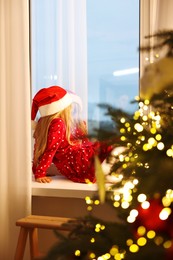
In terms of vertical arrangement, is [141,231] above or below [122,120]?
below

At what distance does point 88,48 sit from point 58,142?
24.6 inches

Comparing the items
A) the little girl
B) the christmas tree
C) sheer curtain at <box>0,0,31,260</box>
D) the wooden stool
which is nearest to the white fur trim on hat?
the little girl

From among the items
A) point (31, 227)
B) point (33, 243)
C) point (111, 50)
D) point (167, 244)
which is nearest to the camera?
point (167, 244)

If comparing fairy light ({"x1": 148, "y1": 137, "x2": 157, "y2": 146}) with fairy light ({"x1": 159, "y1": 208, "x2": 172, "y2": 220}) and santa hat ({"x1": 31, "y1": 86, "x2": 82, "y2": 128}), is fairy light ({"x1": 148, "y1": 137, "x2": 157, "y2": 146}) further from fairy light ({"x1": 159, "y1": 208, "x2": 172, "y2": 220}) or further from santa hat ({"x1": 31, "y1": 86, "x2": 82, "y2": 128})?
santa hat ({"x1": 31, "y1": 86, "x2": 82, "y2": 128})

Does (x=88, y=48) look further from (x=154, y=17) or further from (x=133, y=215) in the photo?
(x=133, y=215)

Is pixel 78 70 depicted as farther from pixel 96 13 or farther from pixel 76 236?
pixel 76 236

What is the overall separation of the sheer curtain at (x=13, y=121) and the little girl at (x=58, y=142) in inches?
5.6

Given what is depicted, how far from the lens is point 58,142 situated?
2.07 m

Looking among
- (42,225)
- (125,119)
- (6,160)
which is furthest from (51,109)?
(125,119)

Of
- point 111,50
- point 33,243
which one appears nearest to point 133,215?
point 33,243

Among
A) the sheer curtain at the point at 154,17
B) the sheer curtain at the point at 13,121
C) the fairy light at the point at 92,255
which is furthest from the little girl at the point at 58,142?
the fairy light at the point at 92,255

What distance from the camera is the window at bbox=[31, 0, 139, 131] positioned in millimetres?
2225

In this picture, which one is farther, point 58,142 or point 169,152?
point 58,142

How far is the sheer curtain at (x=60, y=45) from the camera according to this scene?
7.52ft
